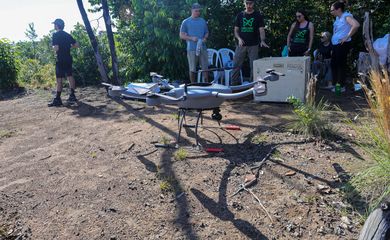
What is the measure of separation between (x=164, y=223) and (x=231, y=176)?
0.96 meters

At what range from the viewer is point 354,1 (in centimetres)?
802

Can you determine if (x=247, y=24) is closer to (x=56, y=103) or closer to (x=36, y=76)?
(x=56, y=103)

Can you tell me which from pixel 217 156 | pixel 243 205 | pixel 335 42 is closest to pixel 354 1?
pixel 335 42

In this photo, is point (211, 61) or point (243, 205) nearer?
point (243, 205)

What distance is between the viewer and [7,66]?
33.4 ft

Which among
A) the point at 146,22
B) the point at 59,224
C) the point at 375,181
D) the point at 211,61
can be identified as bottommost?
the point at 59,224

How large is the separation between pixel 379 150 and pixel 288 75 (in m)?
3.35

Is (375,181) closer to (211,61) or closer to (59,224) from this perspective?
(59,224)

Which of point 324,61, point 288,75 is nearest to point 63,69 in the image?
point 288,75

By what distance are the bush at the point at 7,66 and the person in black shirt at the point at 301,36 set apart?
26.6ft

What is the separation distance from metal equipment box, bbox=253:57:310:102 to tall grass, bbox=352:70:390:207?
3.08m

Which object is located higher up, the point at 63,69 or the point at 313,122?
the point at 63,69

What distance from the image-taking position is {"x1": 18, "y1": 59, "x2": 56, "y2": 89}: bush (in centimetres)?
1106

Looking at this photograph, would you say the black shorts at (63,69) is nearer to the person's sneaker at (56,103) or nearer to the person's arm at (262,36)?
the person's sneaker at (56,103)
